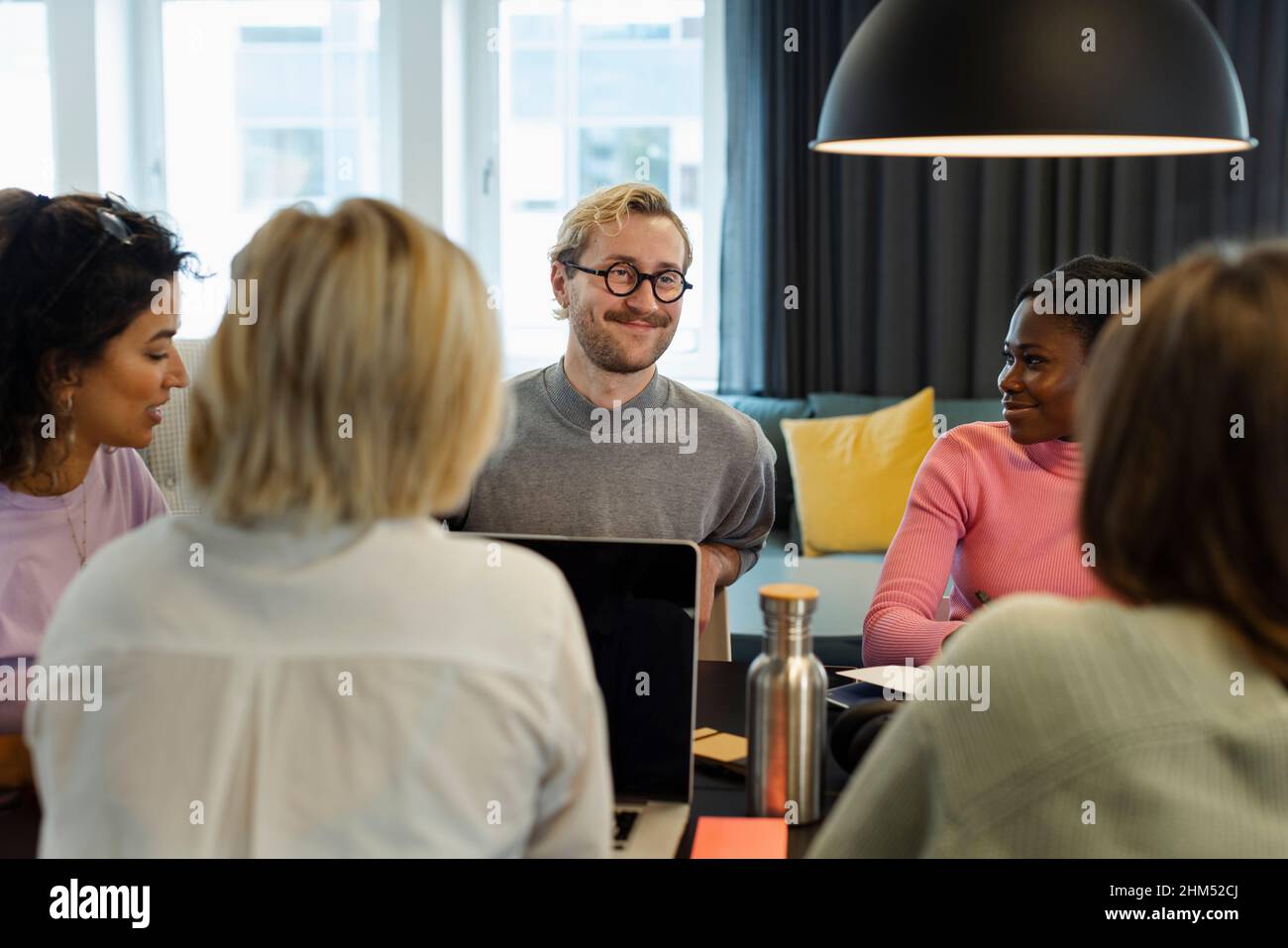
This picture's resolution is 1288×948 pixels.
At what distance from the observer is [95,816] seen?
2.72 feet

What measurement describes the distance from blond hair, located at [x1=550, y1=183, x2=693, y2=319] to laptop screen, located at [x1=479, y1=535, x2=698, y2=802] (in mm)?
→ 869

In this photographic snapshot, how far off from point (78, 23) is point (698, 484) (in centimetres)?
325

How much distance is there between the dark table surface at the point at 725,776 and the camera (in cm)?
120

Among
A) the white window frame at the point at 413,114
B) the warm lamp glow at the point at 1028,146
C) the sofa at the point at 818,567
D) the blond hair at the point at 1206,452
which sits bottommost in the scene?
the sofa at the point at 818,567

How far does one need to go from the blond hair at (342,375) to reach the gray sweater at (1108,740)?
1.21 feet

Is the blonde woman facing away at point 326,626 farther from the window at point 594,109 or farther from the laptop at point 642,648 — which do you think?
the window at point 594,109

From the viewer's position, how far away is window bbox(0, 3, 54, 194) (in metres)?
4.43

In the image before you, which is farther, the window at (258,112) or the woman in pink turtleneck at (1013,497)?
the window at (258,112)

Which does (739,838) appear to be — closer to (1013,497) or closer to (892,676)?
(892,676)

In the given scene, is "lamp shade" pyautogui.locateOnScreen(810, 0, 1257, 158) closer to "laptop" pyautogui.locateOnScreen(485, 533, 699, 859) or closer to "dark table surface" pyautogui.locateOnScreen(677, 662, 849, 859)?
"laptop" pyautogui.locateOnScreen(485, 533, 699, 859)

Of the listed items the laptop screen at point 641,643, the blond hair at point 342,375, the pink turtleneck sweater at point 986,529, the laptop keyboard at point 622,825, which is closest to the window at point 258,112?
the pink turtleneck sweater at point 986,529

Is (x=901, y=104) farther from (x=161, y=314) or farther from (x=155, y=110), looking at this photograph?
(x=155, y=110)

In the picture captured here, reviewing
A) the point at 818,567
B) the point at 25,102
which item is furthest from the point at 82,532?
the point at 25,102
